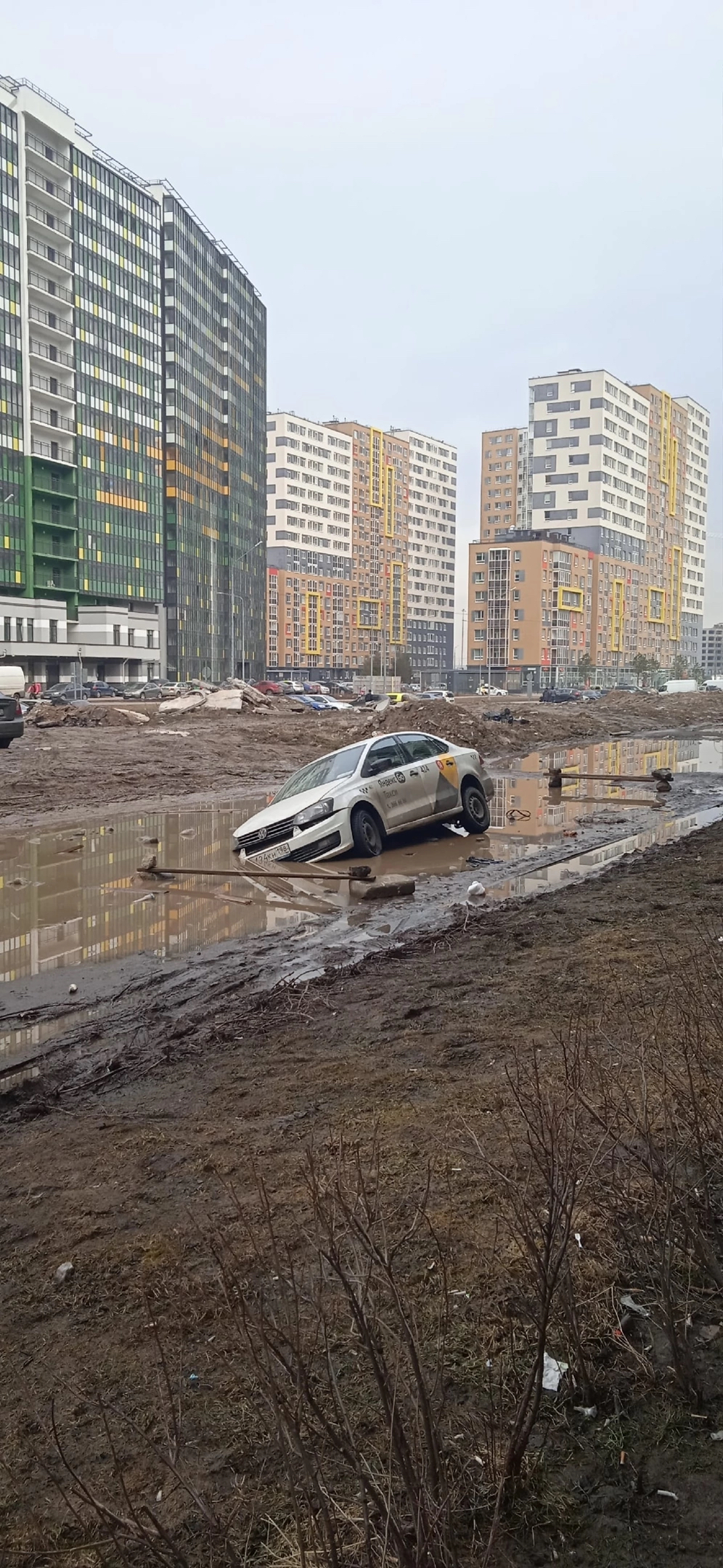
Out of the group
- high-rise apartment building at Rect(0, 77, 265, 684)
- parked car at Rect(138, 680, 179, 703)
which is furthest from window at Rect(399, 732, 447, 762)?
high-rise apartment building at Rect(0, 77, 265, 684)

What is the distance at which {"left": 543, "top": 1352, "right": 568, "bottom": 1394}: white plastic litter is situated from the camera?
284 cm

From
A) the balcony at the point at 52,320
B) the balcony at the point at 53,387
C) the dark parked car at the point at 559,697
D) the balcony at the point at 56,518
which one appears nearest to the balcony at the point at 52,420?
the balcony at the point at 53,387

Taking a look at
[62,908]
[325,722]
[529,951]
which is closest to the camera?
[529,951]

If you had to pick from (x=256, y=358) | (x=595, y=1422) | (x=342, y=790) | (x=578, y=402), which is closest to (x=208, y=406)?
(x=256, y=358)

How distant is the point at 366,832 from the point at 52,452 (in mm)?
93109

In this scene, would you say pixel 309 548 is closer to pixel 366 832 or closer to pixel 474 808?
pixel 474 808

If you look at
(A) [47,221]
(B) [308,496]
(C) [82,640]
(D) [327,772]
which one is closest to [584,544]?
(B) [308,496]

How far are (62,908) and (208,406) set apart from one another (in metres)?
126

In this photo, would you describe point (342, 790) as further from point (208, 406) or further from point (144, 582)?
point (208, 406)

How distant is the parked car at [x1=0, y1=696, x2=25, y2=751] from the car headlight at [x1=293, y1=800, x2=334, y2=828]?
15.8 metres

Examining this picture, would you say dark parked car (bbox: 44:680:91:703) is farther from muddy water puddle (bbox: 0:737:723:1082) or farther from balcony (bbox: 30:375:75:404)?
balcony (bbox: 30:375:75:404)

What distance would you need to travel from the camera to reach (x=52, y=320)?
9862cm

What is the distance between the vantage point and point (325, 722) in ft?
142

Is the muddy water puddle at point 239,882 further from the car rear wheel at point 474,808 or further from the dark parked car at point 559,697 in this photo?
the dark parked car at point 559,697
